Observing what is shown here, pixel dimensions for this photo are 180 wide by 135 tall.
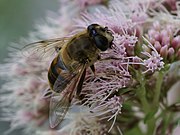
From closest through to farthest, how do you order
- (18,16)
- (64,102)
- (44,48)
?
1. (64,102)
2. (44,48)
3. (18,16)

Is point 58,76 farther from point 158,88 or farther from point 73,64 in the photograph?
point 158,88

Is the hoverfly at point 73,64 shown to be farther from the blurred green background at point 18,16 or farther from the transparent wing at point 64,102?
the blurred green background at point 18,16

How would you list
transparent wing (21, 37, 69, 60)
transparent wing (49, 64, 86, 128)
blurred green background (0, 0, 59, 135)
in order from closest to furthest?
transparent wing (49, 64, 86, 128), transparent wing (21, 37, 69, 60), blurred green background (0, 0, 59, 135)

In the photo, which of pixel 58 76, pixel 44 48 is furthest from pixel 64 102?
pixel 44 48

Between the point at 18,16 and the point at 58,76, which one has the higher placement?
the point at 18,16

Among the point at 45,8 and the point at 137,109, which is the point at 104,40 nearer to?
the point at 137,109

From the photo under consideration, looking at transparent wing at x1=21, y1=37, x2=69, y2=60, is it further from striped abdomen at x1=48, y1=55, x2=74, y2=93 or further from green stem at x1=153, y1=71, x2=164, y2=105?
green stem at x1=153, y1=71, x2=164, y2=105

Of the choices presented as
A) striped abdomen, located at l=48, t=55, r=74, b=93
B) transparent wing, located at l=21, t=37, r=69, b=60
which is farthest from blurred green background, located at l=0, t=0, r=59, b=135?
striped abdomen, located at l=48, t=55, r=74, b=93
